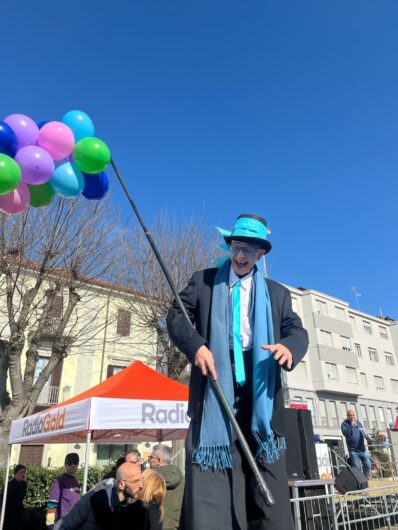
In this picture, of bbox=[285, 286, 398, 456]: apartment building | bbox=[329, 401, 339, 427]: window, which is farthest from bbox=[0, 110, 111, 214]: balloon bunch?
bbox=[329, 401, 339, 427]: window

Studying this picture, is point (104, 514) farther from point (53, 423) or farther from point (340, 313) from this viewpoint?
point (340, 313)

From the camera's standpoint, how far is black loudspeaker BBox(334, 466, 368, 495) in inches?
244

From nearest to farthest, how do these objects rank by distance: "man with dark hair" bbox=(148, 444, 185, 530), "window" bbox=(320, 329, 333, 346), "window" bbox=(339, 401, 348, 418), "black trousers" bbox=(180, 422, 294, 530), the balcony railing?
1. "black trousers" bbox=(180, 422, 294, 530)
2. "man with dark hair" bbox=(148, 444, 185, 530)
3. the balcony railing
4. "window" bbox=(339, 401, 348, 418)
5. "window" bbox=(320, 329, 333, 346)

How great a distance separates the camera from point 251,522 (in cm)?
176

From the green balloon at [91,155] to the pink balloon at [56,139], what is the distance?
8cm

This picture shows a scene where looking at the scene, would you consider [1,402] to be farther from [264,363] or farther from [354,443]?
[264,363]

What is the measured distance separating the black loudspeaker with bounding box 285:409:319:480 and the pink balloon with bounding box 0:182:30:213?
421 centimetres

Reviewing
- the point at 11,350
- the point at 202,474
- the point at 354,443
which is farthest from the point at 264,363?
the point at 11,350

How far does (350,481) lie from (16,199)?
6033 millimetres

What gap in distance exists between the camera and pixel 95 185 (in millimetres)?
3848

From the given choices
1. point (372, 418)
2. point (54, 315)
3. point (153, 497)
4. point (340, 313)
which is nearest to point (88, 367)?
point (54, 315)

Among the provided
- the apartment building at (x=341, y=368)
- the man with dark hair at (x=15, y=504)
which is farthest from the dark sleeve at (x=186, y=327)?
the apartment building at (x=341, y=368)

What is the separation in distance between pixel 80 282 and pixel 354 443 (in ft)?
→ 28.5

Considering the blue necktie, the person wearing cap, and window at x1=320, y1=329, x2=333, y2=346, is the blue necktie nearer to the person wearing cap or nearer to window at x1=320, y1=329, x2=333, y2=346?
the person wearing cap
